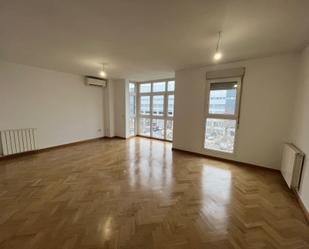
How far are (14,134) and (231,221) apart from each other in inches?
205

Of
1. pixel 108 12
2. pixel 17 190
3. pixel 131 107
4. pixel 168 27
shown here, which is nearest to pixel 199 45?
pixel 168 27

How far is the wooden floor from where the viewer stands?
5.34 feet

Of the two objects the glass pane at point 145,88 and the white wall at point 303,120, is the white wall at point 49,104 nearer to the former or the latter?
the glass pane at point 145,88

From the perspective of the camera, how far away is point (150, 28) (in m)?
2.09

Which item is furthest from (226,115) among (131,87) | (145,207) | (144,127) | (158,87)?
(131,87)

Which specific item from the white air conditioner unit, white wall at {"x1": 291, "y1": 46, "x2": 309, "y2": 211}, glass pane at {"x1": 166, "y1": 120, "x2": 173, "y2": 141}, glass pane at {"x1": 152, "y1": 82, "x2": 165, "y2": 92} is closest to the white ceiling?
white wall at {"x1": 291, "y1": 46, "x2": 309, "y2": 211}

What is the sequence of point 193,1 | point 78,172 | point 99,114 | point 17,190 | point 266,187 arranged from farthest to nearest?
1. point 99,114
2. point 78,172
3. point 266,187
4. point 17,190
5. point 193,1

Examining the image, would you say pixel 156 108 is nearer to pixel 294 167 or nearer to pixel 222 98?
pixel 222 98

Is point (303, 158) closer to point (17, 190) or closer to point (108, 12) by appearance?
point (108, 12)

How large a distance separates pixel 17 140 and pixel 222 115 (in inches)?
218

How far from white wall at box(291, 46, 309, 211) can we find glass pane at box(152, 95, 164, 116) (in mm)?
4202

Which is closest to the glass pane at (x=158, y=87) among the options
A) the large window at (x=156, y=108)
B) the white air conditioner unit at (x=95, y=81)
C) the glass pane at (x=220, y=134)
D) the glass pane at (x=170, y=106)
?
the large window at (x=156, y=108)

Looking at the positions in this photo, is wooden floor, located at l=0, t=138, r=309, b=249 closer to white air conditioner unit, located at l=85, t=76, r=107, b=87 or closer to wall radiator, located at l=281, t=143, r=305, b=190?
wall radiator, located at l=281, t=143, r=305, b=190

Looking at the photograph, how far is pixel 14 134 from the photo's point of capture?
3.91m
